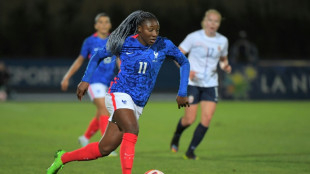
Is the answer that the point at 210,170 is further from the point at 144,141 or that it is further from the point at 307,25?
the point at 307,25

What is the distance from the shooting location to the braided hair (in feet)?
22.8

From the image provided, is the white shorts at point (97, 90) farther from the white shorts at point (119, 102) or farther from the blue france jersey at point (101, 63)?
the white shorts at point (119, 102)

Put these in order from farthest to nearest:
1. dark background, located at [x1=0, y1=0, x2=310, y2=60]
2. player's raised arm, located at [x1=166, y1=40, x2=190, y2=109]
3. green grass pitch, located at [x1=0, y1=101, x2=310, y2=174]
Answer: dark background, located at [x1=0, y1=0, x2=310, y2=60] < green grass pitch, located at [x1=0, y1=101, x2=310, y2=174] < player's raised arm, located at [x1=166, y1=40, x2=190, y2=109]

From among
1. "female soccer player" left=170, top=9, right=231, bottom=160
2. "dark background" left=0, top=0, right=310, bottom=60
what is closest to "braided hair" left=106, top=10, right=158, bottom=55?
"female soccer player" left=170, top=9, right=231, bottom=160

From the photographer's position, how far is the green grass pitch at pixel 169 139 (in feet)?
29.8

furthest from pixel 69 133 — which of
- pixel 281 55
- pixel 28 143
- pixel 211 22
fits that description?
pixel 281 55

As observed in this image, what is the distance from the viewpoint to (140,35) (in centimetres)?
697

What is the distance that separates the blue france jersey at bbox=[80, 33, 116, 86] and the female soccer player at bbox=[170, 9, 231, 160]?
52.4 inches

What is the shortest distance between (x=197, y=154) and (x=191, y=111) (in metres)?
0.86

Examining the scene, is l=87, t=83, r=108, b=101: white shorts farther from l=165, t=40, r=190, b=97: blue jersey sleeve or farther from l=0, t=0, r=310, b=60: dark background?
l=0, t=0, r=310, b=60: dark background

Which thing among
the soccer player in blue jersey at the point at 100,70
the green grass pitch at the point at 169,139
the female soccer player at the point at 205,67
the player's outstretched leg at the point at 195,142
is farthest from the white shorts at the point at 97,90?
the player's outstretched leg at the point at 195,142

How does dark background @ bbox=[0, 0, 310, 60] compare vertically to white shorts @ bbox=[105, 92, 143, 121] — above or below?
below

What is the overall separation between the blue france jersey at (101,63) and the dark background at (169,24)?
2620 centimetres

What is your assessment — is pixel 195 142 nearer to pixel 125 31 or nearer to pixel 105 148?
pixel 105 148
